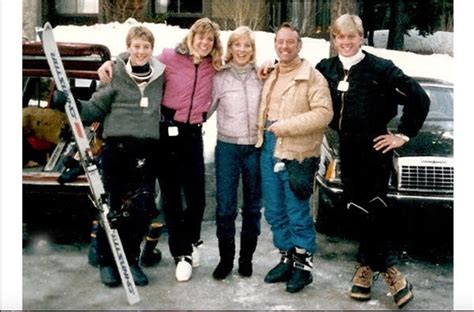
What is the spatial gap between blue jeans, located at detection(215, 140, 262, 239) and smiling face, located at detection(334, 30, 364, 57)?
80 cm

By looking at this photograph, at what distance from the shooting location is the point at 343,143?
4.41 m

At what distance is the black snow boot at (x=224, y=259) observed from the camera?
4711 mm

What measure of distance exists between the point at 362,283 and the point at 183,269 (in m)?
1.11

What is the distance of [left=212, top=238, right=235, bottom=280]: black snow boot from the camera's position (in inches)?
185

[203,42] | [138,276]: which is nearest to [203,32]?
[203,42]

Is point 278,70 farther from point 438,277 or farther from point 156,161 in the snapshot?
point 438,277

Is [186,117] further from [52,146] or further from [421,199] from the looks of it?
[421,199]

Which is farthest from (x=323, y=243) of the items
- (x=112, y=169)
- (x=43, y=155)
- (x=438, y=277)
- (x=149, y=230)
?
(x=43, y=155)

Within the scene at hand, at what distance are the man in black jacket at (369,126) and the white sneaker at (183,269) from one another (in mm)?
1040

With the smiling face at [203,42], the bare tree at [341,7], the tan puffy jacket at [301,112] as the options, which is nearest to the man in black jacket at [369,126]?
the tan puffy jacket at [301,112]

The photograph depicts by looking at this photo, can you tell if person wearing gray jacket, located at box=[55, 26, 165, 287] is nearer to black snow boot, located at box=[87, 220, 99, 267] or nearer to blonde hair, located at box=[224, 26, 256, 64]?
black snow boot, located at box=[87, 220, 99, 267]

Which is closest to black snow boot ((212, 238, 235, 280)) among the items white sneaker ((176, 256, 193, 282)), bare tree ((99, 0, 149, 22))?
white sneaker ((176, 256, 193, 282))

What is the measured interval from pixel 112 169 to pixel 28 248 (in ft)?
2.95

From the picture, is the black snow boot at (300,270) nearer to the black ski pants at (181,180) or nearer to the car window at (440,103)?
the black ski pants at (181,180)
